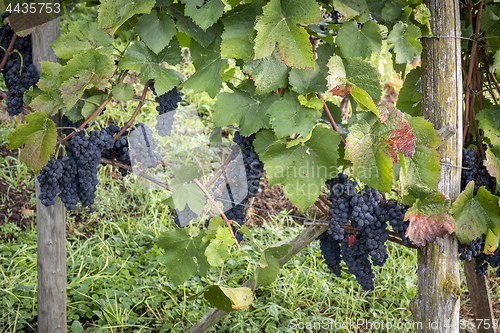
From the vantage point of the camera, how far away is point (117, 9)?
3.89 ft

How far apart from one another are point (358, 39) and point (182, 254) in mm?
943

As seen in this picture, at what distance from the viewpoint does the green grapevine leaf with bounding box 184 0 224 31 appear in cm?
117

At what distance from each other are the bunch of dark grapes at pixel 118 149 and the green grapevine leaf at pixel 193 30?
1.42 feet

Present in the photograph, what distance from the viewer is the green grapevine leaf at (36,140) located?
4.19 feet

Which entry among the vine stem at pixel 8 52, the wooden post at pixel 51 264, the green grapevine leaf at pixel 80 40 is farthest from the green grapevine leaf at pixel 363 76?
the vine stem at pixel 8 52

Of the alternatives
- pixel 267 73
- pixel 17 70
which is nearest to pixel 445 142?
pixel 267 73

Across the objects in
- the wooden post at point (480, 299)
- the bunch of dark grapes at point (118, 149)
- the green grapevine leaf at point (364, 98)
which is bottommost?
the wooden post at point (480, 299)

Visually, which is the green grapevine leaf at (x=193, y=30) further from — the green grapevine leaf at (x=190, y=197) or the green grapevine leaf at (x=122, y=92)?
the green grapevine leaf at (x=190, y=197)

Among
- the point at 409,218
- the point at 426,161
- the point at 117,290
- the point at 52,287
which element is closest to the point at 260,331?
the point at 117,290

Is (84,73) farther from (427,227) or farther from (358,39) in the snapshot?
(427,227)

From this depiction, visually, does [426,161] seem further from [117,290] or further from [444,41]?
[117,290]

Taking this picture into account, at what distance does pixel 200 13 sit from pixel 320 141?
50 cm

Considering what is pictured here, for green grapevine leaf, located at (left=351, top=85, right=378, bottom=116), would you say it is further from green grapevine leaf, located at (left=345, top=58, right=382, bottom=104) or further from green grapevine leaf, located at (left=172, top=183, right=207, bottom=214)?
green grapevine leaf, located at (left=172, top=183, right=207, bottom=214)

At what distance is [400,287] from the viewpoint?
2.88 meters
